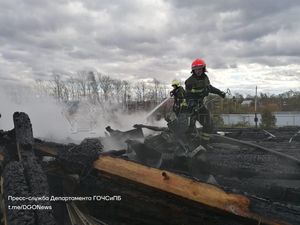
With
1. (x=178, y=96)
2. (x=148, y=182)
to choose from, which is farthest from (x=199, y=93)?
(x=148, y=182)

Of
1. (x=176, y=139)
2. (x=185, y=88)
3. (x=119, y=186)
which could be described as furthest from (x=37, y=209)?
(x=185, y=88)

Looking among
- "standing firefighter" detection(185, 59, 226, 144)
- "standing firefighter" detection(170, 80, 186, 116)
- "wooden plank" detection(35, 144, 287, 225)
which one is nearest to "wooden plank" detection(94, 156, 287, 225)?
"wooden plank" detection(35, 144, 287, 225)

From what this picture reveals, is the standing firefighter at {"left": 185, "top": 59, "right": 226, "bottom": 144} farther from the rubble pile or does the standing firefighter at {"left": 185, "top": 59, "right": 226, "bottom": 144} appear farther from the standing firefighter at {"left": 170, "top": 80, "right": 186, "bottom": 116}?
the rubble pile

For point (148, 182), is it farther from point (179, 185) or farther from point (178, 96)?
point (178, 96)

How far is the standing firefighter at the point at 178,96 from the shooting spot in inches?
262

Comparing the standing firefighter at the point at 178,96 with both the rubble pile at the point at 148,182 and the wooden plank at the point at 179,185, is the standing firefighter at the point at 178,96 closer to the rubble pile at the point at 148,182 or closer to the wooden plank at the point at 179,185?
the rubble pile at the point at 148,182

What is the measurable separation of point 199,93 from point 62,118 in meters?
5.20

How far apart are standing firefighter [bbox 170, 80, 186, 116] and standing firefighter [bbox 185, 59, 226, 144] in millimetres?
116

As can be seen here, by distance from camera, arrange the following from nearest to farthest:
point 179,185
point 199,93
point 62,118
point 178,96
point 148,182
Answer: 1. point 179,185
2. point 148,182
3. point 199,93
4. point 178,96
5. point 62,118

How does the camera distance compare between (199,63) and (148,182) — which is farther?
(199,63)

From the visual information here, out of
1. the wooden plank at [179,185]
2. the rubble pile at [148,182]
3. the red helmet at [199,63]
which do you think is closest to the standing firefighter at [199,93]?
the red helmet at [199,63]

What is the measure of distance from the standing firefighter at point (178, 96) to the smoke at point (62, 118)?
2.52 m

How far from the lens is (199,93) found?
6.61 meters

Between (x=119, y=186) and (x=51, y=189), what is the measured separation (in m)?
1.23
